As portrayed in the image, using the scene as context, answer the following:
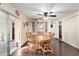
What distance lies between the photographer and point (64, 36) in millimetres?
4977

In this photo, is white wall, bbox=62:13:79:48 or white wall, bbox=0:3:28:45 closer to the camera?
white wall, bbox=0:3:28:45

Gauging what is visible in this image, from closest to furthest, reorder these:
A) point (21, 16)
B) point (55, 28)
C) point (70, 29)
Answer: point (21, 16) → point (55, 28) → point (70, 29)

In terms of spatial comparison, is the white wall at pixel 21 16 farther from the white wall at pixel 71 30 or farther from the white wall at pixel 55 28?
the white wall at pixel 71 30

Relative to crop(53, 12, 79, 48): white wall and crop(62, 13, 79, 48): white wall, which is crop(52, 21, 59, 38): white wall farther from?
crop(62, 13, 79, 48): white wall

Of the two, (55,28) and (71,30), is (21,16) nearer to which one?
(55,28)

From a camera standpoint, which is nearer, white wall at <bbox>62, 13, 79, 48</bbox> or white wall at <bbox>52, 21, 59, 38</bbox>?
white wall at <bbox>52, 21, 59, 38</bbox>

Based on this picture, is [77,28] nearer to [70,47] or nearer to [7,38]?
[70,47]

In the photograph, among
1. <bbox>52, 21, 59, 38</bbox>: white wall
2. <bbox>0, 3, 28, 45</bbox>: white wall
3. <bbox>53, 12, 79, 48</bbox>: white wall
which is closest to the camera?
<bbox>0, 3, 28, 45</bbox>: white wall

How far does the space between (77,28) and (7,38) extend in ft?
7.64

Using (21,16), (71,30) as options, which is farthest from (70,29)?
(21,16)

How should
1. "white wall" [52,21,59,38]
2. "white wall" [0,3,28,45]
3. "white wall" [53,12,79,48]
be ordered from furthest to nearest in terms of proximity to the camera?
"white wall" [53,12,79,48]
"white wall" [52,21,59,38]
"white wall" [0,3,28,45]

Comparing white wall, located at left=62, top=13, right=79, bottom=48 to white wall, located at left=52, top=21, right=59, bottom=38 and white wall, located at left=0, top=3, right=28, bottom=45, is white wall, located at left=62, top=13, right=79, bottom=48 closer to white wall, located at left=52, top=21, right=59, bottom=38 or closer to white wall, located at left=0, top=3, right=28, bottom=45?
white wall, located at left=52, top=21, right=59, bottom=38

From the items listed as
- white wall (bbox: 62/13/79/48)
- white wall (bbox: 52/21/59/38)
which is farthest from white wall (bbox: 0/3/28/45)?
white wall (bbox: 62/13/79/48)

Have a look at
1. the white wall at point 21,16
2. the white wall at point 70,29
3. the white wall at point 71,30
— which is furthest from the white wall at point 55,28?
the white wall at point 21,16
